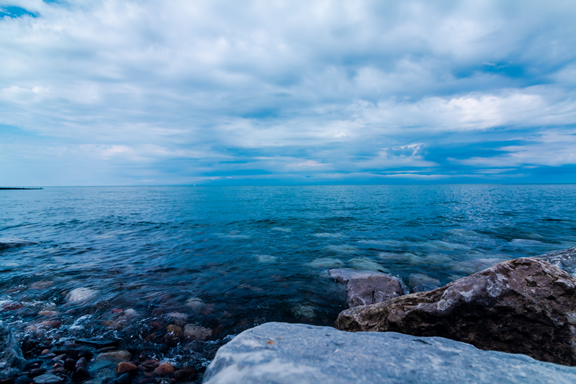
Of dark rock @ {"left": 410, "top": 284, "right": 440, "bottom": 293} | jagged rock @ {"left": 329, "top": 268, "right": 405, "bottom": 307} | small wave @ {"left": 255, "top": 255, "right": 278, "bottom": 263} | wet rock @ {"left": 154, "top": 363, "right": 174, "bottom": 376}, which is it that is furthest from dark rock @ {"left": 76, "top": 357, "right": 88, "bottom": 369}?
dark rock @ {"left": 410, "top": 284, "right": 440, "bottom": 293}

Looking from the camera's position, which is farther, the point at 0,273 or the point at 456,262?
the point at 456,262

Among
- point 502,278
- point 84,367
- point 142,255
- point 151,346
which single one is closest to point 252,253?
point 142,255

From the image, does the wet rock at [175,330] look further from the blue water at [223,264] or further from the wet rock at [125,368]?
the wet rock at [125,368]

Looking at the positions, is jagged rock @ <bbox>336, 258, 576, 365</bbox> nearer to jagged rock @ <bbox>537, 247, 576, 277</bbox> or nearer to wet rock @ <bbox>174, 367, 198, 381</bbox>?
wet rock @ <bbox>174, 367, 198, 381</bbox>

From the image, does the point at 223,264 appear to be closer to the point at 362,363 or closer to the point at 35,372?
the point at 35,372

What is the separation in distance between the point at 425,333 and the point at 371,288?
14.1ft

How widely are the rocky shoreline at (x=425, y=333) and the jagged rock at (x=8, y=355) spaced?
0.02m

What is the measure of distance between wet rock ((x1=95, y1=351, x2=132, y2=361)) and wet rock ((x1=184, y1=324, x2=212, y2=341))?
4.70 ft

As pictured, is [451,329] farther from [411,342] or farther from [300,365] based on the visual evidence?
[300,365]

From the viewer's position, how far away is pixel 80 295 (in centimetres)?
950

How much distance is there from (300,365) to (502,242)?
2192 cm

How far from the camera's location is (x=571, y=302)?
4676 millimetres

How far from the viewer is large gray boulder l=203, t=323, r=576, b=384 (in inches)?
115

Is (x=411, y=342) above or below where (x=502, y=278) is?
below
